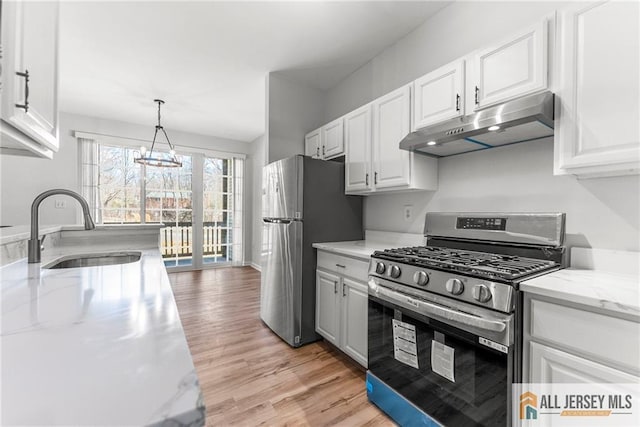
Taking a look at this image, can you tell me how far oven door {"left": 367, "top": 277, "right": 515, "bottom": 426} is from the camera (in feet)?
3.83

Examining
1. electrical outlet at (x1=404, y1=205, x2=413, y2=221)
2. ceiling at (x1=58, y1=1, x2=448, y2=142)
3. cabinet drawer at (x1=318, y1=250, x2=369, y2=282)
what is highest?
ceiling at (x1=58, y1=1, x2=448, y2=142)

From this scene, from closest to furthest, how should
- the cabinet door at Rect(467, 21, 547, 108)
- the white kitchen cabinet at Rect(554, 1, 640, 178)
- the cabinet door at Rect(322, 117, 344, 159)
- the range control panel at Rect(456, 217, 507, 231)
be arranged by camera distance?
the white kitchen cabinet at Rect(554, 1, 640, 178)
the cabinet door at Rect(467, 21, 547, 108)
the range control panel at Rect(456, 217, 507, 231)
the cabinet door at Rect(322, 117, 344, 159)

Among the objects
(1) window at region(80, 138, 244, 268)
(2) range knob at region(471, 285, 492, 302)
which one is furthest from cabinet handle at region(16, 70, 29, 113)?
(1) window at region(80, 138, 244, 268)

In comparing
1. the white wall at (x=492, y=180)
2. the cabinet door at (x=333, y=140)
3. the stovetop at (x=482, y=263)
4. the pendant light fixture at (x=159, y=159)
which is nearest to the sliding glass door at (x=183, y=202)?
the pendant light fixture at (x=159, y=159)

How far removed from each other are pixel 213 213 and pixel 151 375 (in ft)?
18.3

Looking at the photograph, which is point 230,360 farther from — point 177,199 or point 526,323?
point 177,199

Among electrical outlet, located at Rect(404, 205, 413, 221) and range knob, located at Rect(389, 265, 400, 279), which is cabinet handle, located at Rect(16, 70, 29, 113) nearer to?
range knob, located at Rect(389, 265, 400, 279)

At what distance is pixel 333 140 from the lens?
2.85 meters

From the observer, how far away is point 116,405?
1.33ft

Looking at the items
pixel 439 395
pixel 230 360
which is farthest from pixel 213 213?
pixel 439 395

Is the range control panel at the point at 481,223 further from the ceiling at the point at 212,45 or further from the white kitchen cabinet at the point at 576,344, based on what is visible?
the ceiling at the point at 212,45

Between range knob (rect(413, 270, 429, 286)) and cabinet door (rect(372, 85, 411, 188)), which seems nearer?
range knob (rect(413, 270, 429, 286))

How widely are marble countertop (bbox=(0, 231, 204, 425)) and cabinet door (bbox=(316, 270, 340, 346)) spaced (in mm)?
1461

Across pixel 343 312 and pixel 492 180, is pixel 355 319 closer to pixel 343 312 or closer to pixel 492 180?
pixel 343 312
